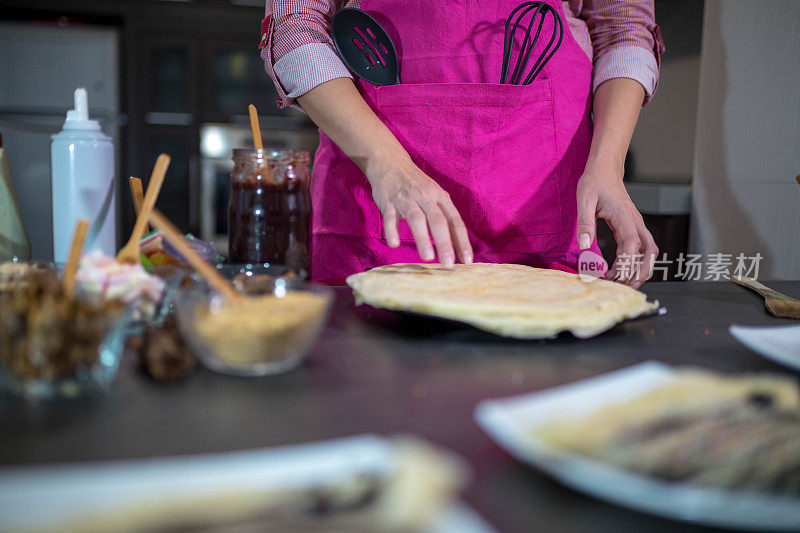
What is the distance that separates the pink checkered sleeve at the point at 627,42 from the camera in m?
1.36

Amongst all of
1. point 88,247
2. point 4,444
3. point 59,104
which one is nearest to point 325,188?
point 88,247

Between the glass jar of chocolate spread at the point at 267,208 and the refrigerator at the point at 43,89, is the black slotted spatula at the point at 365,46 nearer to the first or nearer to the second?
the glass jar of chocolate spread at the point at 267,208

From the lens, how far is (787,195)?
9.30ft

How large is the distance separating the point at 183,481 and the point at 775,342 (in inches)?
24.0

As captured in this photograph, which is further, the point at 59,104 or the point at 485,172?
the point at 59,104

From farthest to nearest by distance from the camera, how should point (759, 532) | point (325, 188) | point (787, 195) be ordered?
1. point (787, 195)
2. point (325, 188)
3. point (759, 532)

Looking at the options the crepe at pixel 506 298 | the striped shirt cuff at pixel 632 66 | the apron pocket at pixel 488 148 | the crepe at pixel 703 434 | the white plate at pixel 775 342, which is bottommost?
the white plate at pixel 775 342

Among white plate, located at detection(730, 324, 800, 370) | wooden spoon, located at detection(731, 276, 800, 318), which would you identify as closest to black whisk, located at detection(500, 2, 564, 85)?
wooden spoon, located at detection(731, 276, 800, 318)

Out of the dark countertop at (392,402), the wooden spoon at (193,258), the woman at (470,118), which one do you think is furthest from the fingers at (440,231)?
the wooden spoon at (193,258)

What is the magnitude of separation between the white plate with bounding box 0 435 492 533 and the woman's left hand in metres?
0.72

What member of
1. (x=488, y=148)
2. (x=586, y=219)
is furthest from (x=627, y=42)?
(x=586, y=219)

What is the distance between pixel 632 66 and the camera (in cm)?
135

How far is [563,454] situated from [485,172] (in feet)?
3.13

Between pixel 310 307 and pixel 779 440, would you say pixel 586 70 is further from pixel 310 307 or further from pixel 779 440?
pixel 779 440
